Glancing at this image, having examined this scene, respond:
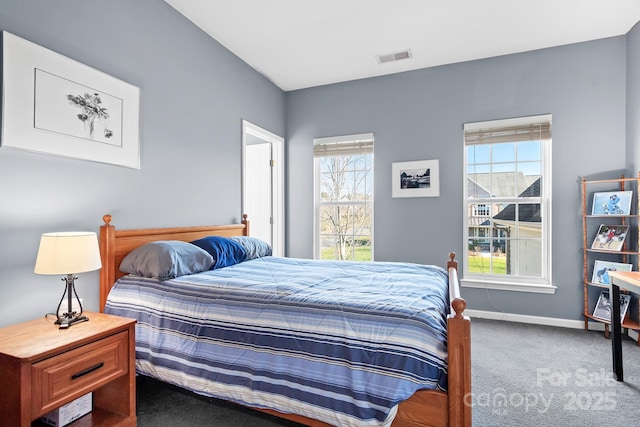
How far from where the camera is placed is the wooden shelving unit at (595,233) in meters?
3.03

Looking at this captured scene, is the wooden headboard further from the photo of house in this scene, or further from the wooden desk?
the wooden desk

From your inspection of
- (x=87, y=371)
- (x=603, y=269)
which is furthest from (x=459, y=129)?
(x=87, y=371)

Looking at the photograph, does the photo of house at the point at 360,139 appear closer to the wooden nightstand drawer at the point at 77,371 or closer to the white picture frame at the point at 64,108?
the white picture frame at the point at 64,108

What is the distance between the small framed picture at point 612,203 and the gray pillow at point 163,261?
359cm

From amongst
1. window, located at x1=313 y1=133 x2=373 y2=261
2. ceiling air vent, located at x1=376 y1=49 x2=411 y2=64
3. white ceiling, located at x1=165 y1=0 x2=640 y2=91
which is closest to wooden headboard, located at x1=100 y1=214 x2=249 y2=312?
white ceiling, located at x1=165 y1=0 x2=640 y2=91

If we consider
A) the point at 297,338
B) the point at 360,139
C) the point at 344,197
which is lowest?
the point at 297,338

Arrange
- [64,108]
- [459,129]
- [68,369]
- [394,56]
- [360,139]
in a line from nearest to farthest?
[68,369]
[64,108]
[394,56]
[459,129]
[360,139]

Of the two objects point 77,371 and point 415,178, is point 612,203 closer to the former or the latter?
point 415,178

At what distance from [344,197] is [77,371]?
131 inches

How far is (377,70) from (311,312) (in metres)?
3.32

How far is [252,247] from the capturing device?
3066mm

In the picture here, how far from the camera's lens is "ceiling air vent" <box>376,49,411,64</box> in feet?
11.6

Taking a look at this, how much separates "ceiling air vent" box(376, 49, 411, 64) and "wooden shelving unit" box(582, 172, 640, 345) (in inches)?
85.3

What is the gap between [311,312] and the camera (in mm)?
1587
